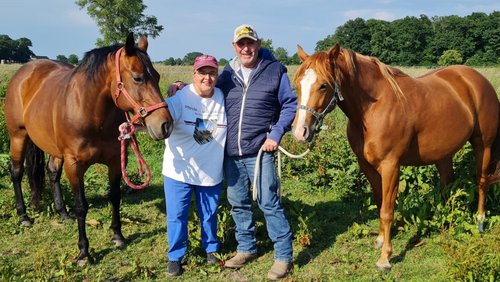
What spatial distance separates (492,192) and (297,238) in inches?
89.8

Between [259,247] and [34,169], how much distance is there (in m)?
3.09

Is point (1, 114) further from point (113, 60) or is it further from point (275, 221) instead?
point (275, 221)

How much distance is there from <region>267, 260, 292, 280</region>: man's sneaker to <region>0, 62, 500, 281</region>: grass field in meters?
0.08

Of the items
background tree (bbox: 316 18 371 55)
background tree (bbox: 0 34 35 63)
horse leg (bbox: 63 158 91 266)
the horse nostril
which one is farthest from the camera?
background tree (bbox: 0 34 35 63)

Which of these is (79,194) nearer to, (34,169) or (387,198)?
(34,169)

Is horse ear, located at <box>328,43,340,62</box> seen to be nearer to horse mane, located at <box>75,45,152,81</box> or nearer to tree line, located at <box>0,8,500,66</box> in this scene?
horse mane, located at <box>75,45,152,81</box>

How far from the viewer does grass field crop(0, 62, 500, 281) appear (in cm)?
312

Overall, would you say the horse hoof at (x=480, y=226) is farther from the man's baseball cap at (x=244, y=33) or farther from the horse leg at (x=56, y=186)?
the horse leg at (x=56, y=186)

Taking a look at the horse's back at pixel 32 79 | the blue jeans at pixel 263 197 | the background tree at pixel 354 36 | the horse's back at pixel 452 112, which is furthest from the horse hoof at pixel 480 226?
the background tree at pixel 354 36

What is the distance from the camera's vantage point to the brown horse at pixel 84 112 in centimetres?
314

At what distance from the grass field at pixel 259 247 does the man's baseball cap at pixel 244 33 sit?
177 centimetres

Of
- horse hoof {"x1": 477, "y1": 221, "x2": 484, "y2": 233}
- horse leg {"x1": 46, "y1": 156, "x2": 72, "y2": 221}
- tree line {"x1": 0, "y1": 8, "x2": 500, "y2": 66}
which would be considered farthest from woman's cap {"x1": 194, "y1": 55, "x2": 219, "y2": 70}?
tree line {"x1": 0, "y1": 8, "x2": 500, "y2": 66}

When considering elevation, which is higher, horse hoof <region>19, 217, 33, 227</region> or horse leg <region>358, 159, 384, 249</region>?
horse leg <region>358, 159, 384, 249</region>

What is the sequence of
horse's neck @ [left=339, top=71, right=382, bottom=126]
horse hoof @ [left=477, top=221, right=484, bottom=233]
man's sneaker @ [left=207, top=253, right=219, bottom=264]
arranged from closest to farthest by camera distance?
1. horse's neck @ [left=339, top=71, right=382, bottom=126]
2. man's sneaker @ [left=207, top=253, right=219, bottom=264]
3. horse hoof @ [left=477, top=221, right=484, bottom=233]
